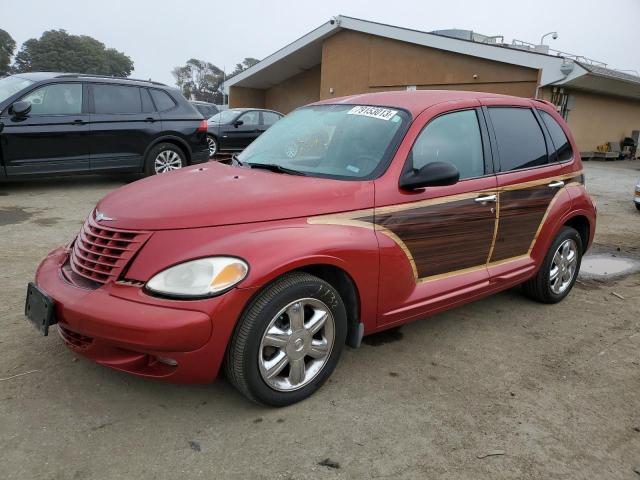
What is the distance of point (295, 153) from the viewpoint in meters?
3.51

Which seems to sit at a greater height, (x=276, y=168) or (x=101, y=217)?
(x=276, y=168)

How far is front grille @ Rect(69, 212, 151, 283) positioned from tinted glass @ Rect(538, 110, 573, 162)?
329 centimetres

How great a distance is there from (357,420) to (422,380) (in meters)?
0.60

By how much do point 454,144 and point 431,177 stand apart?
2.04 ft

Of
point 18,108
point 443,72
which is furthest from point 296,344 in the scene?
point 443,72

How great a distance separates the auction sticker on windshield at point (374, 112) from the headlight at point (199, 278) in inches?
59.1

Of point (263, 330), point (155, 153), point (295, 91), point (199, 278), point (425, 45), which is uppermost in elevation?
point (425, 45)

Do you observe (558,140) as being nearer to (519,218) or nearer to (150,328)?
(519,218)

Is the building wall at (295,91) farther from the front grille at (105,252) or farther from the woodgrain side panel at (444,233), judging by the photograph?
the front grille at (105,252)

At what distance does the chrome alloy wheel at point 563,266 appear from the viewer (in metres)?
4.33

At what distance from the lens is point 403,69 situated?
1936 centimetres

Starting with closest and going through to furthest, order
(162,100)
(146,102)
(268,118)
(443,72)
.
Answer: (146,102) → (162,100) → (268,118) → (443,72)

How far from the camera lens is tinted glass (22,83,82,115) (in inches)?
298

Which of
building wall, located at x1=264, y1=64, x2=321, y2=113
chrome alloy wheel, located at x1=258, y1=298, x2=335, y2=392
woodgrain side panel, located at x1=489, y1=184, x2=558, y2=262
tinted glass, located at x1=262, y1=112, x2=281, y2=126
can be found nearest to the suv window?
woodgrain side panel, located at x1=489, y1=184, x2=558, y2=262
